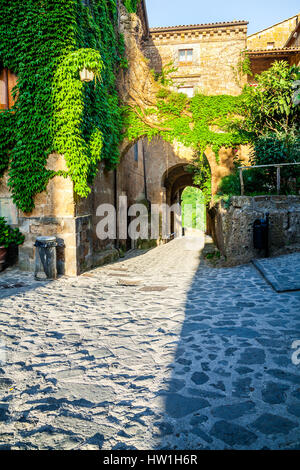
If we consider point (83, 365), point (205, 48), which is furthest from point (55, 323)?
point (205, 48)

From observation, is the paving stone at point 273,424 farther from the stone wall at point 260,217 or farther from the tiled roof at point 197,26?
the tiled roof at point 197,26

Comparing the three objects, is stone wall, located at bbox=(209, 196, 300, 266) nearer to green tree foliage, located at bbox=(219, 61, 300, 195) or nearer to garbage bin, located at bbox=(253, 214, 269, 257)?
garbage bin, located at bbox=(253, 214, 269, 257)

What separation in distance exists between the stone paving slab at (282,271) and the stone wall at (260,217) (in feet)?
1.36

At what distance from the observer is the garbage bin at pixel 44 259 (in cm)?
670

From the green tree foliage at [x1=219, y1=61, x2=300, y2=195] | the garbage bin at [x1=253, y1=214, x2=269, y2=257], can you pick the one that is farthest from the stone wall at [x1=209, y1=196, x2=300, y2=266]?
the green tree foliage at [x1=219, y1=61, x2=300, y2=195]

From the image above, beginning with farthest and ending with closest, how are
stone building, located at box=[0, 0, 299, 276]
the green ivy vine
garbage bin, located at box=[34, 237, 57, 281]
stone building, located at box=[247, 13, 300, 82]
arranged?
stone building, located at box=[247, 13, 300, 82] < the green ivy vine < stone building, located at box=[0, 0, 299, 276] < garbage bin, located at box=[34, 237, 57, 281]

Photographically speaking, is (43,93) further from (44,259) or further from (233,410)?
(233,410)

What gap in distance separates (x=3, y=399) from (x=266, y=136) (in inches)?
361

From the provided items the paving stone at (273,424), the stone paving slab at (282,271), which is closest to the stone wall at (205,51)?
the stone paving slab at (282,271)

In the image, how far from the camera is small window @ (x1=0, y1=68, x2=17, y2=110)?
746 cm

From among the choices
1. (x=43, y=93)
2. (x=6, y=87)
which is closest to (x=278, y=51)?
(x=43, y=93)

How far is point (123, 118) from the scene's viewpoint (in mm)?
11031

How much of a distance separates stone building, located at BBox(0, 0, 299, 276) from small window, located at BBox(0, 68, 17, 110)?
0.07ft
